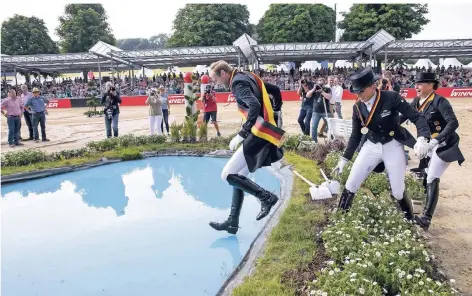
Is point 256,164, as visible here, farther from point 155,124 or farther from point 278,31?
point 278,31

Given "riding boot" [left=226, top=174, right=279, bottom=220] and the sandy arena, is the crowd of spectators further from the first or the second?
"riding boot" [left=226, top=174, right=279, bottom=220]

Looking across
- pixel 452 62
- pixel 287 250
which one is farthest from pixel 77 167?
pixel 452 62

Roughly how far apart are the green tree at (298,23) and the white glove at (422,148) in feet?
131

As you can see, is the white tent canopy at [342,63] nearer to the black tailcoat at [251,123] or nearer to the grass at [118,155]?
the grass at [118,155]

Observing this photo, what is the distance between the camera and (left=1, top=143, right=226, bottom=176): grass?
9.36 meters

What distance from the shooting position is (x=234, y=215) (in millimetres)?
5062

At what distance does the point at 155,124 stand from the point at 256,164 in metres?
8.80

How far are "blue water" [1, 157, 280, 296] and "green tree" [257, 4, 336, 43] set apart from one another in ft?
118

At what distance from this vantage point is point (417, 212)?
5527 millimetres

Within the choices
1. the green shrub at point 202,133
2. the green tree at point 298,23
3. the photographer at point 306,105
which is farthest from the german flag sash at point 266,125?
the green tree at point 298,23

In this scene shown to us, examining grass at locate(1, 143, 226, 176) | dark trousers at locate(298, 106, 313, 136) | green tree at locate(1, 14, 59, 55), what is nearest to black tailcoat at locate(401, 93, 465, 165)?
dark trousers at locate(298, 106, 313, 136)

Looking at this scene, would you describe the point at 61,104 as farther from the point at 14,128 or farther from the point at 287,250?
the point at 287,250

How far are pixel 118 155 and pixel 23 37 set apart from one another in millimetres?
47910

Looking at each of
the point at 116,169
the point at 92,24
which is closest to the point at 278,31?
the point at 92,24
